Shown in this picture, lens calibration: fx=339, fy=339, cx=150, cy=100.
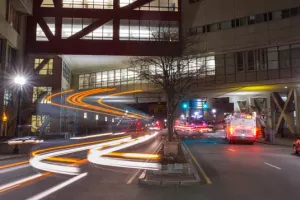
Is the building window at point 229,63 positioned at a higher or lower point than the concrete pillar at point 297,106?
higher

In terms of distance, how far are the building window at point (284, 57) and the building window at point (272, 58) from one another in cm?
54

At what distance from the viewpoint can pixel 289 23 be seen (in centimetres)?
4109

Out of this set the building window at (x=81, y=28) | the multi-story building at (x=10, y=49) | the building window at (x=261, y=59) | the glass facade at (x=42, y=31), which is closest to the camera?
the multi-story building at (x=10, y=49)

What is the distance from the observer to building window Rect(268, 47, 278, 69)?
1673 inches

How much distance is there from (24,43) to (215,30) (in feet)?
86.6

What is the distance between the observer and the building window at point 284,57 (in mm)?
41500

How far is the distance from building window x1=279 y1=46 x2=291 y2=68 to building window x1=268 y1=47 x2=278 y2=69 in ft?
1.77

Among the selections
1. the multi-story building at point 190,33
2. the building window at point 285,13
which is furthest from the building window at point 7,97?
the building window at point 285,13

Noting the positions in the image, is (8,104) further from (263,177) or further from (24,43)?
(263,177)

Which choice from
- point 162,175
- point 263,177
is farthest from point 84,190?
point 263,177

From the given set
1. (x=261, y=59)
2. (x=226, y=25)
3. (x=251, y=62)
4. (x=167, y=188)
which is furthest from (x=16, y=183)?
(x=226, y=25)

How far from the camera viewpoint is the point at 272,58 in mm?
42938

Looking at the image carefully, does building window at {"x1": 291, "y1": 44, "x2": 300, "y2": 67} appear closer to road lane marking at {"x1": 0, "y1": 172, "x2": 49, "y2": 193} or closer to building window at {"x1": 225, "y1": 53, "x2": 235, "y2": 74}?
building window at {"x1": 225, "y1": 53, "x2": 235, "y2": 74}

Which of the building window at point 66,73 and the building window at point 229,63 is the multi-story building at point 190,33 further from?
the building window at point 66,73
